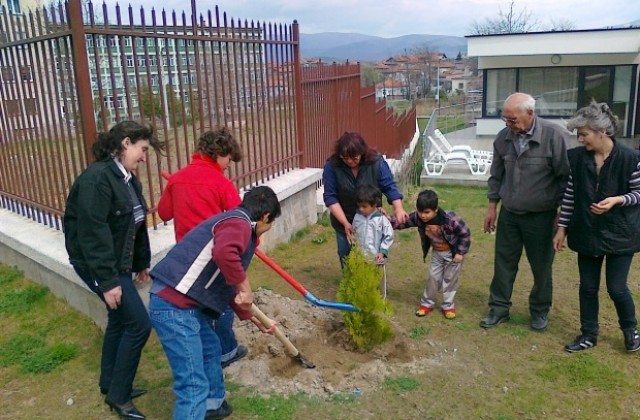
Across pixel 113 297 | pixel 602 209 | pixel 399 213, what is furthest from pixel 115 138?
pixel 602 209

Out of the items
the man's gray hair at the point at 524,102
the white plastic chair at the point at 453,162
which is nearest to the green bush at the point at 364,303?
the man's gray hair at the point at 524,102

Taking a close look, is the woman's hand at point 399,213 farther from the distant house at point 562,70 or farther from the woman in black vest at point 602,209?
→ the distant house at point 562,70

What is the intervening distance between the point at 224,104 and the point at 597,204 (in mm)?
3650

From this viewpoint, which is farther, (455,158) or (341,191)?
(455,158)

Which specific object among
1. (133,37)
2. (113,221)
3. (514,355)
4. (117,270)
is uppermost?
(133,37)

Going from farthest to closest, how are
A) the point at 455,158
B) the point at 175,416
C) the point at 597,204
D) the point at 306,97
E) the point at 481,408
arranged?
the point at 455,158 < the point at 306,97 < the point at 597,204 < the point at 481,408 < the point at 175,416

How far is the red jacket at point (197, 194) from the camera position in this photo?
11.6 feet

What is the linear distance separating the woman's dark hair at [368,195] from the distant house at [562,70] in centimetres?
1453

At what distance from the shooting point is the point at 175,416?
290cm

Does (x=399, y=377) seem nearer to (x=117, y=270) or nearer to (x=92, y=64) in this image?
(x=117, y=270)

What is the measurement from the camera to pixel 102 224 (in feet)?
9.77

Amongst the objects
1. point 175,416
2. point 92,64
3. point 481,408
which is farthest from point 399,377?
point 92,64

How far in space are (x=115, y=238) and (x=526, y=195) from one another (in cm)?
295

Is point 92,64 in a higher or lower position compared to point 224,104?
higher
